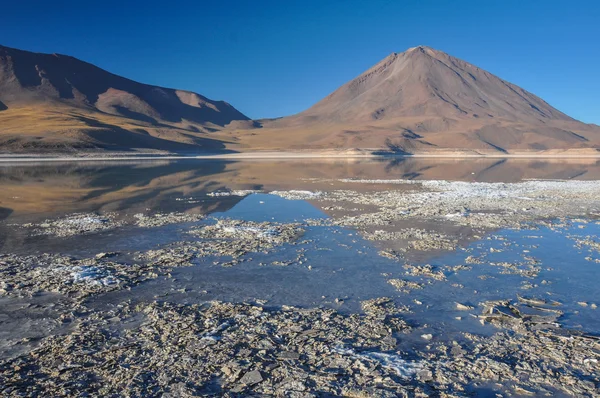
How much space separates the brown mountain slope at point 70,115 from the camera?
7262 cm

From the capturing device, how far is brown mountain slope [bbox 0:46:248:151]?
2859 inches

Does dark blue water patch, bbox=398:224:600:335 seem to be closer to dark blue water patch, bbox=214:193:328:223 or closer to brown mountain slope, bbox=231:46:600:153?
dark blue water patch, bbox=214:193:328:223

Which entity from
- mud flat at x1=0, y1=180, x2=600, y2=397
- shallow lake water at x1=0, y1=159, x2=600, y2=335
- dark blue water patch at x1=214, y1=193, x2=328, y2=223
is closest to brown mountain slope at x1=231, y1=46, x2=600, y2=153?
dark blue water patch at x1=214, y1=193, x2=328, y2=223

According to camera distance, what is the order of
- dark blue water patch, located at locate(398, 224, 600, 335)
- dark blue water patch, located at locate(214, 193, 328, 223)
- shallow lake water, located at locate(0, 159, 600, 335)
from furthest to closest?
dark blue water patch, located at locate(214, 193, 328, 223), shallow lake water, located at locate(0, 159, 600, 335), dark blue water patch, located at locate(398, 224, 600, 335)

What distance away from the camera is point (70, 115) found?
10444 cm

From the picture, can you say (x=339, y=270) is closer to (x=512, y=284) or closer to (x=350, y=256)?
(x=350, y=256)

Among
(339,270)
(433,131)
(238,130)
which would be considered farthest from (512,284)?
(238,130)

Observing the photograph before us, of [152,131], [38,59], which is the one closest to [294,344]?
[152,131]

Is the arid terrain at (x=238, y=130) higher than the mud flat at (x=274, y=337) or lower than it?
higher

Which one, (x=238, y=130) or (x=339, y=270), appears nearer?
(x=339, y=270)

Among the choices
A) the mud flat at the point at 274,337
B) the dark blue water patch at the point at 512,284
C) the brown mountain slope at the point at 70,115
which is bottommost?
the mud flat at the point at 274,337

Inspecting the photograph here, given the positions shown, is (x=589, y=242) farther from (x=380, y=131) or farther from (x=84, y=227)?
(x=380, y=131)

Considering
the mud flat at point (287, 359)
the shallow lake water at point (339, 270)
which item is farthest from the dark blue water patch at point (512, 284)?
the mud flat at point (287, 359)

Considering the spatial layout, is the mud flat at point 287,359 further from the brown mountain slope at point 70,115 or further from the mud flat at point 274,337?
the brown mountain slope at point 70,115
